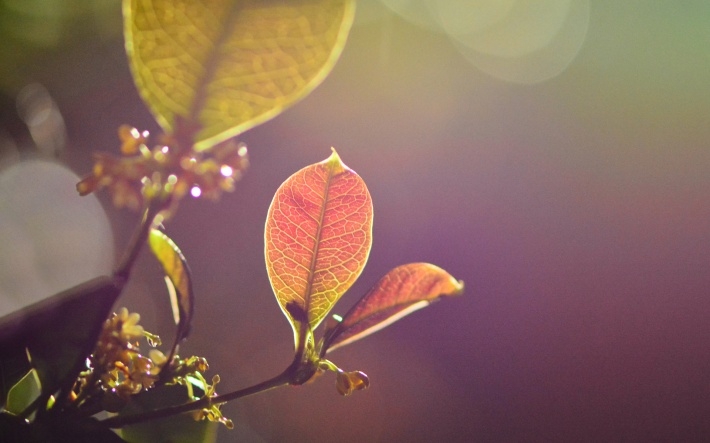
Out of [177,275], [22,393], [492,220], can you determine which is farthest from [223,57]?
[492,220]

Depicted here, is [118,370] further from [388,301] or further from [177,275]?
[388,301]

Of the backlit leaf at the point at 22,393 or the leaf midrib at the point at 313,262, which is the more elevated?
the leaf midrib at the point at 313,262

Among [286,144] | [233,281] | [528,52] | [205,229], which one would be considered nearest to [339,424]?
[233,281]

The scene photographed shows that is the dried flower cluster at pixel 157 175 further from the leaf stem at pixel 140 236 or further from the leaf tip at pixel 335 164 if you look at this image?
the leaf tip at pixel 335 164

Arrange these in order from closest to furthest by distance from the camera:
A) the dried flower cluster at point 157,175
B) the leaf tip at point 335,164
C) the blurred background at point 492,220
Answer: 1. the dried flower cluster at point 157,175
2. the leaf tip at point 335,164
3. the blurred background at point 492,220

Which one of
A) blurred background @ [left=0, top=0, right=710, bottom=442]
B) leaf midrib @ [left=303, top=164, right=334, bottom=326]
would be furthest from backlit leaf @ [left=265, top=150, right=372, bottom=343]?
blurred background @ [left=0, top=0, right=710, bottom=442]

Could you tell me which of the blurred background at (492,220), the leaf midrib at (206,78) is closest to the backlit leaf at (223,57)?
the leaf midrib at (206,78)

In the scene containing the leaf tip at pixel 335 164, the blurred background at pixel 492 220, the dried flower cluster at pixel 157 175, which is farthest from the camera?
the blurred background at pixel 492 220

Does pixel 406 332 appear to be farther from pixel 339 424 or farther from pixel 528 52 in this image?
pixel 528 52
